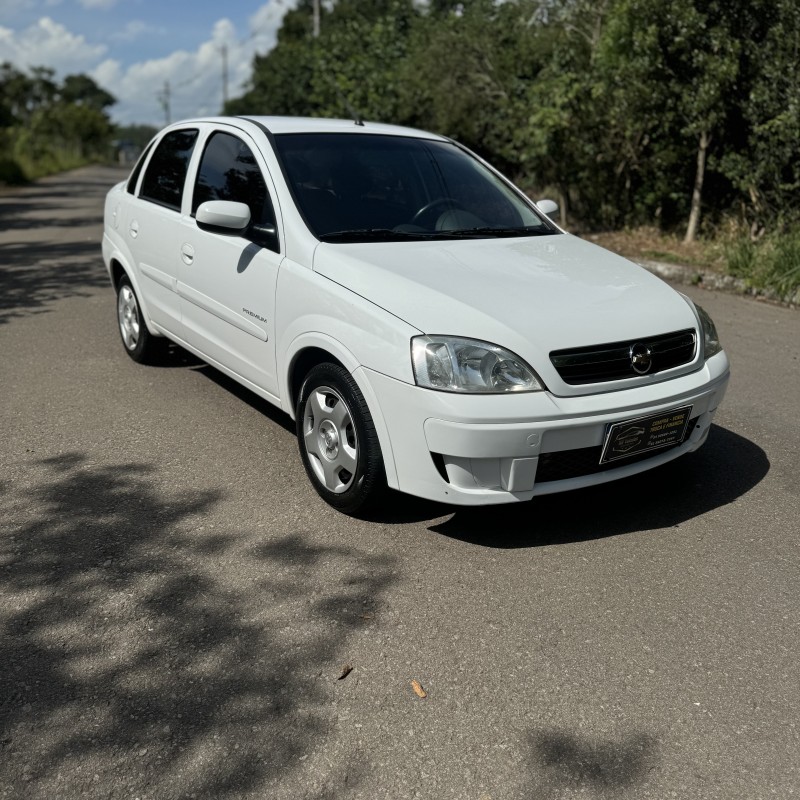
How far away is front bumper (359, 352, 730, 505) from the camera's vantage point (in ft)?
10.8

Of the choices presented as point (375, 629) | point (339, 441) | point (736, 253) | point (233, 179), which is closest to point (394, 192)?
point (233, 179)

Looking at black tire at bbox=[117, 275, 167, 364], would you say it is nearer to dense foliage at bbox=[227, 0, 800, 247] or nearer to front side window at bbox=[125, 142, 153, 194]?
front side window at bbox=[125, 142, 153, 194]

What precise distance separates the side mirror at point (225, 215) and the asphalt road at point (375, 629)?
1.26 meters

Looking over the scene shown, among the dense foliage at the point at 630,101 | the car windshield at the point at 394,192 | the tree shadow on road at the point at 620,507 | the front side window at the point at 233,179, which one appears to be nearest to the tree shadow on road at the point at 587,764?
the tree shadow on road at the point at 620,507

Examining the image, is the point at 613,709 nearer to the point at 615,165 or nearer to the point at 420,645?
the point at 420,645

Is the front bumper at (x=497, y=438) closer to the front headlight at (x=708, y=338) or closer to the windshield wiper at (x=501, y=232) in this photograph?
the front headlight at (x=708, y=338)

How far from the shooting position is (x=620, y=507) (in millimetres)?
4105

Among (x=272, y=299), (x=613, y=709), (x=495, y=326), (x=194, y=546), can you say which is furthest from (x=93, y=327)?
(x=613, y=709)

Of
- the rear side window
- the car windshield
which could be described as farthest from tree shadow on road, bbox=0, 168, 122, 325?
the car windshield

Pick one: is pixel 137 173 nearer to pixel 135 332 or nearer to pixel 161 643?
pixel 135 332

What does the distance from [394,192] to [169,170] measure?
181cm

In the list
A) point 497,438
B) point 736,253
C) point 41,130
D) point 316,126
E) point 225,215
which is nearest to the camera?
point 497,438

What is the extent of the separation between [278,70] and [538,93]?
23.0 m

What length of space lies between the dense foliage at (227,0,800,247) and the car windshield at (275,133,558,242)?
6237mm
